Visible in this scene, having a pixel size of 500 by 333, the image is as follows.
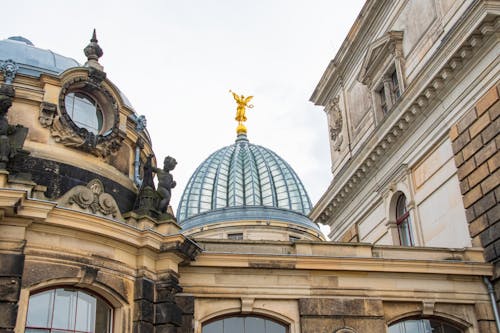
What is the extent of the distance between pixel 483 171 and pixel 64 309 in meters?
12.8

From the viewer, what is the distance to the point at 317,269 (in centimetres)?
1944

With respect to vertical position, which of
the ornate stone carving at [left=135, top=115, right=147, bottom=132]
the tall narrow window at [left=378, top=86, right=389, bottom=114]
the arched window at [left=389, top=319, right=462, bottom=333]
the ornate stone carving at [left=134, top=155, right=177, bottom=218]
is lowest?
the arched window at [left=389, top=319, right=462, bottom=333]

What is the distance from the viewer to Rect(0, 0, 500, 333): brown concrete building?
54.3 feet

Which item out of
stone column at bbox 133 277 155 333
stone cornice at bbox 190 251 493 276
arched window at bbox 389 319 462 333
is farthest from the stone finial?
arched window at bbox 389 319 462 333

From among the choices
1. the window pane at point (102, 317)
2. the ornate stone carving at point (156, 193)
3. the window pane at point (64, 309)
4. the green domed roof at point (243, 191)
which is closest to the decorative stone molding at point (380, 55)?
the ornate stone carving at point (156, 193)

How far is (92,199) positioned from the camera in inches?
690

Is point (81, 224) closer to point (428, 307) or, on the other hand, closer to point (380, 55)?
point (428, 307)

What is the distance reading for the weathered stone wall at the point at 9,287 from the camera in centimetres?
1493

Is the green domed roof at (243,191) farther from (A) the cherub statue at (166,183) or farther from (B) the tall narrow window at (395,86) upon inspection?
(A) the cherub statue at (166,183)

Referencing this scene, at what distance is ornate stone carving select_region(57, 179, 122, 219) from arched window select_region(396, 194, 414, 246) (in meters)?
13.3

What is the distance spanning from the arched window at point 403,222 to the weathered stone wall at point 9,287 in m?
16.1

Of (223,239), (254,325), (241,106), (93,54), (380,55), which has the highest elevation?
(241,106)

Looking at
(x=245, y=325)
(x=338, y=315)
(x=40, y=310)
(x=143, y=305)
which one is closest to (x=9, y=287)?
(x=40, y=310)

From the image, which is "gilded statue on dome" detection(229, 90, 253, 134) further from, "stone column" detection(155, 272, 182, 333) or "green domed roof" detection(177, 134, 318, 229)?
"stone column" detection(155, 272, 182, 333)
